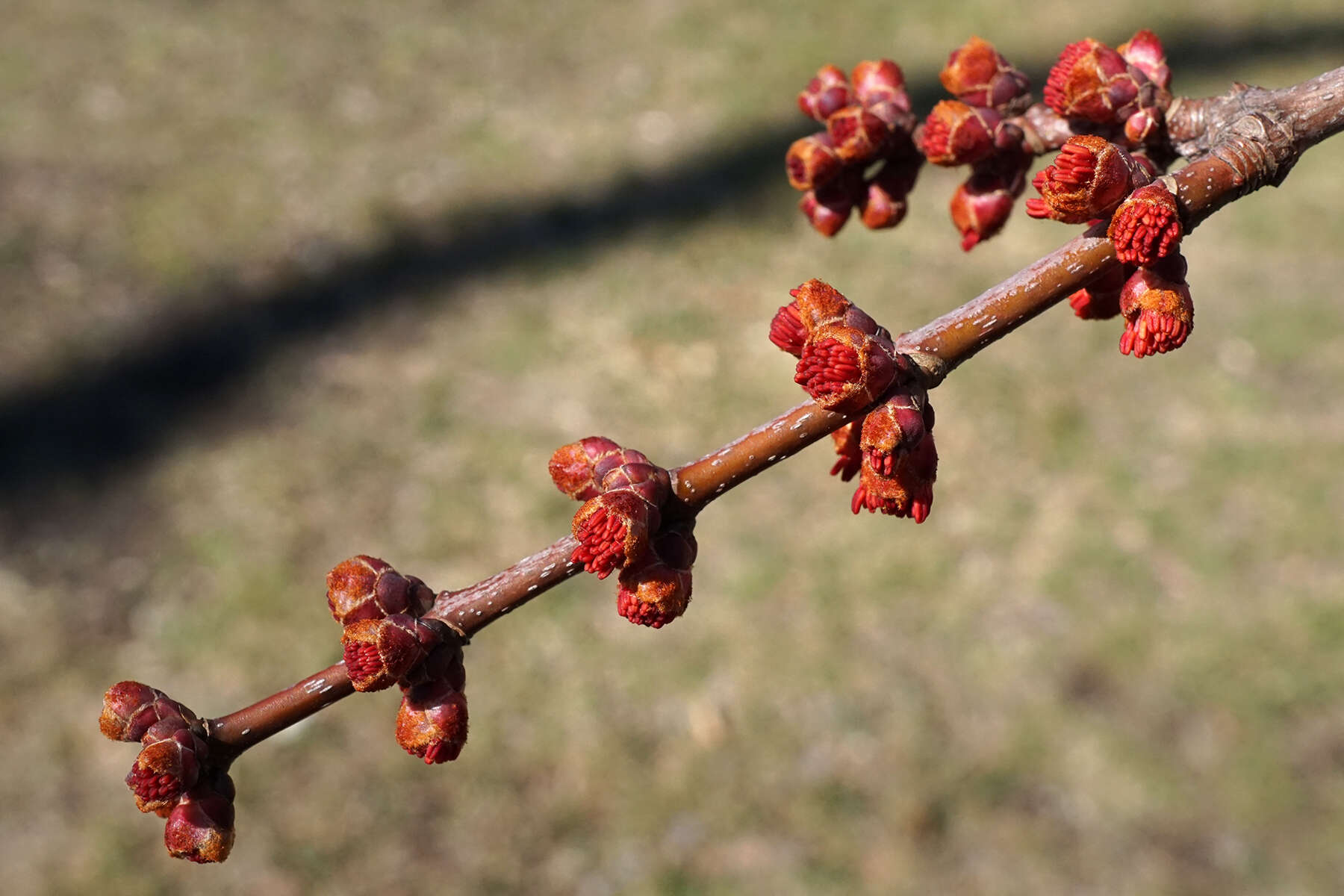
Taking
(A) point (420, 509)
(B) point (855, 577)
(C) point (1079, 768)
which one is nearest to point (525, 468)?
(A) point (420, 509)

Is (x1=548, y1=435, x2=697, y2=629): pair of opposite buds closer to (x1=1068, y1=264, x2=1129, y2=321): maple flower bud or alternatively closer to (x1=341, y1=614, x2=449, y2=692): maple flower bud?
(x1=341, y1=614, x2=449, y2=692): maple flower bud

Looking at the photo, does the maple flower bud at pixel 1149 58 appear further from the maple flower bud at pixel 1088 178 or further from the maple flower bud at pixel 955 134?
the maple flower bud at pixel 1088 178

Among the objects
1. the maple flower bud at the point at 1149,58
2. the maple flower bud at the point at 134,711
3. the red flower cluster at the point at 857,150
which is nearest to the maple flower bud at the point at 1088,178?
the maple flower bud at the point at 1149,58

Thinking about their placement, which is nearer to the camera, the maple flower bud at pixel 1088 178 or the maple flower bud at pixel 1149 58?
the maple flower bud at pixel 1088 178

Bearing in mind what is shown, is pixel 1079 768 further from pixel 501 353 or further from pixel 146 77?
pixel 146 77

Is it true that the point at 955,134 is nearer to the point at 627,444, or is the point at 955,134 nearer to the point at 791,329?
the point at 791,329

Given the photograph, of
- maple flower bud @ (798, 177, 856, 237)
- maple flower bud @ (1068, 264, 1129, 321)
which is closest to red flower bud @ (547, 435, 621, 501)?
maple flower bud @ (1068, 264, 1129, 321)
